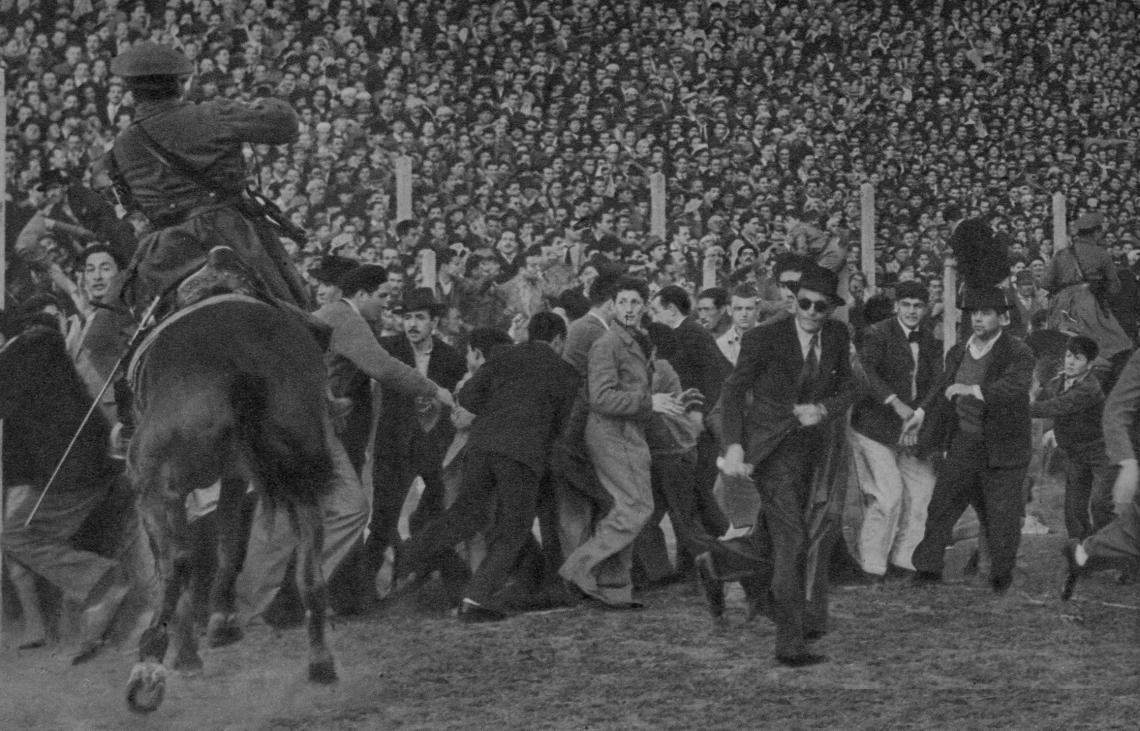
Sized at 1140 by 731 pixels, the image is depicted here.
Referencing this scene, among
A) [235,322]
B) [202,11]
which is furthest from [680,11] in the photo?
[235,322]

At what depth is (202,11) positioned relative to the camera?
2019 centimetres

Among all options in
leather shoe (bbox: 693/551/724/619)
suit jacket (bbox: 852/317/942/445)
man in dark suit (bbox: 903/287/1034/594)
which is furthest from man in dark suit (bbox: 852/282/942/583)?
leather shoe (bbox: 693/551/724/619)

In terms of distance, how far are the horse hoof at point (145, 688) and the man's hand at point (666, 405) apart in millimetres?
3927

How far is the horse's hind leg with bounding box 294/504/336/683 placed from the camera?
7738 mm

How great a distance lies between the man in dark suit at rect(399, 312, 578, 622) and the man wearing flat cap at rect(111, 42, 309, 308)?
236 cm

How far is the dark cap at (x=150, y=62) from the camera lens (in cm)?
788

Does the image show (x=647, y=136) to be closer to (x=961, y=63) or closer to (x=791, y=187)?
(x=791, y=187)

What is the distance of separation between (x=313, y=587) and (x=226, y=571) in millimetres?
1752

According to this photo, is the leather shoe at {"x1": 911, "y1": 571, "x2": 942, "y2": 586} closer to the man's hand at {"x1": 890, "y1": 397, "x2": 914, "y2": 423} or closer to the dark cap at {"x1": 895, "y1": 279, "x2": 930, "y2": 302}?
the man's hand at {"x1": 890, "y1": 397, "x2": 914, "y2": 423}

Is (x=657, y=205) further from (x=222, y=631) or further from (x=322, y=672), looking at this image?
(x=322, y=672)

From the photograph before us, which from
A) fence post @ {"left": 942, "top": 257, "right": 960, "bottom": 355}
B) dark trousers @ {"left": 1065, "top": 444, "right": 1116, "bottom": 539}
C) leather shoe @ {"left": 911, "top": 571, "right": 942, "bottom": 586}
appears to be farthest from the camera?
fence post @ {"left": 942, "top": 257, "right": 960, "bottom": 355}

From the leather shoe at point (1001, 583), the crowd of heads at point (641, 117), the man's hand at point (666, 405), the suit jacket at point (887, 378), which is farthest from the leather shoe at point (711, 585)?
the crowd of heads at point (641, 117)

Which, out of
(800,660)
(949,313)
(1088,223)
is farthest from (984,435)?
(949,313)

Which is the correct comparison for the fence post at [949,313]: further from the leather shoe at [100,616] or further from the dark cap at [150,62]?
the dark cap at [150,62]
